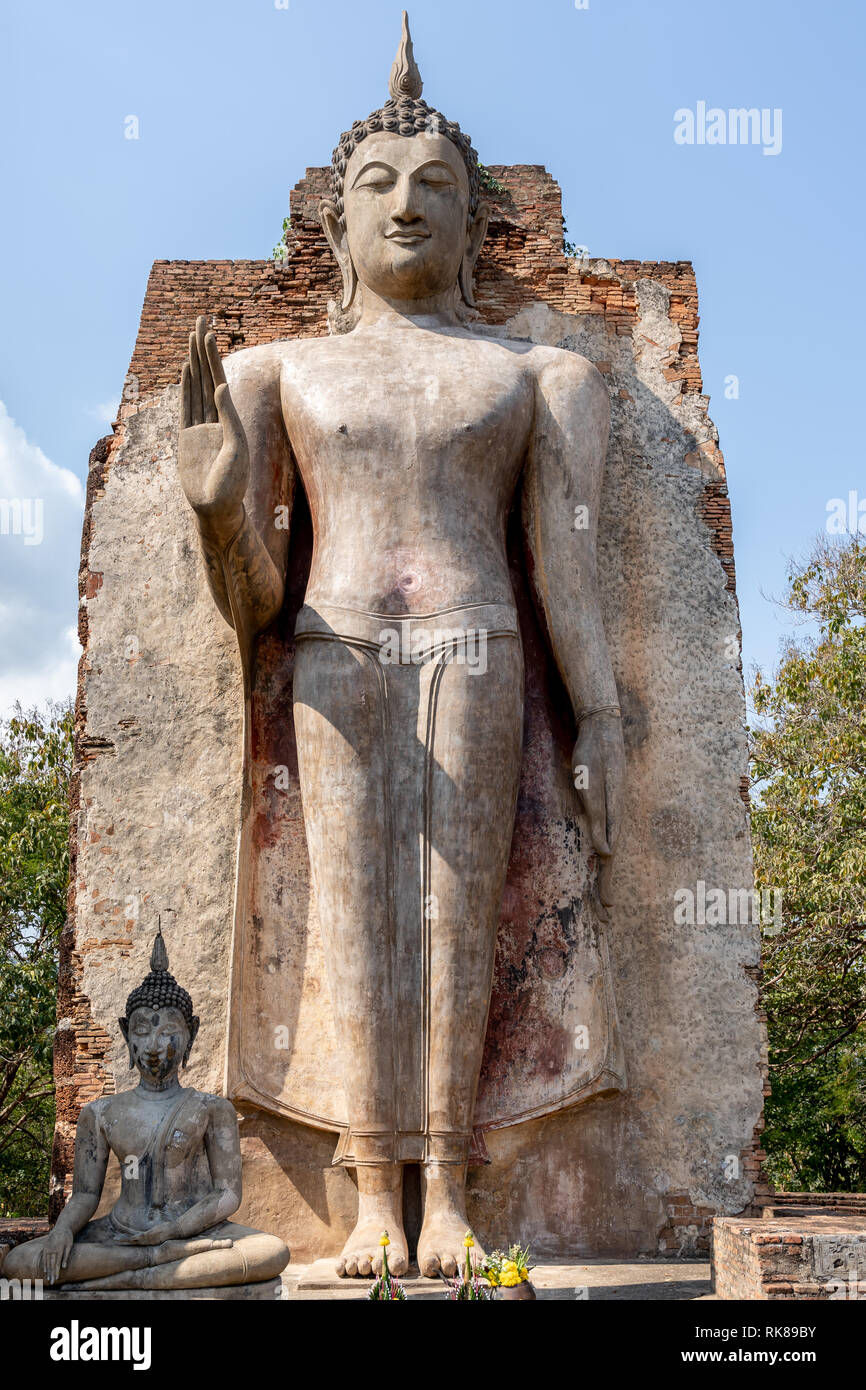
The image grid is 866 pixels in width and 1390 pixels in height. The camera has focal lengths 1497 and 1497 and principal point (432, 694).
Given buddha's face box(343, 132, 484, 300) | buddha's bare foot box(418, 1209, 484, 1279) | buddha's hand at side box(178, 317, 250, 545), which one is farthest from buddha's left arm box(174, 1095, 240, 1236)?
buddha's face box(343, 132, 484, 300)

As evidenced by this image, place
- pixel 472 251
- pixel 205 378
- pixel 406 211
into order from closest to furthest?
pixel 205 378 < pixel 406 211 < pixel 472 251

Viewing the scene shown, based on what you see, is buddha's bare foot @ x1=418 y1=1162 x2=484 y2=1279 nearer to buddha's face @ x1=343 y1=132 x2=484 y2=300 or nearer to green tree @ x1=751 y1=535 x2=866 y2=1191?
buddha's face @ x1=343 y1=132 x2=484 y2=300

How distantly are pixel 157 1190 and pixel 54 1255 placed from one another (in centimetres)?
40

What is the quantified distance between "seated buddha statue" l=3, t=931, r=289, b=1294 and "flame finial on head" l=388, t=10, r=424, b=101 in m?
4.13

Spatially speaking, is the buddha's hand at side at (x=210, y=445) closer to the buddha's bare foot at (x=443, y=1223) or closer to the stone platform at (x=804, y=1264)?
the buddha's bare foot at (x=443, y=1223)

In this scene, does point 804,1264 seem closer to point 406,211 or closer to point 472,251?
point 406,211

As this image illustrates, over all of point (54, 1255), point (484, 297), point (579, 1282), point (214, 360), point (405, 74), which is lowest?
point (579, 1282)

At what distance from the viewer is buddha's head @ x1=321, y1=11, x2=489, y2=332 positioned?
6.54 metres

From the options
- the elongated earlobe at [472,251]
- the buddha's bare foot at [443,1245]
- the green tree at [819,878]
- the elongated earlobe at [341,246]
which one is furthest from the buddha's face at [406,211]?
the green tree at [819,878]

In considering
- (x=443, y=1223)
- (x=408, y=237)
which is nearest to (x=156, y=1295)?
(x=443, y=1223)

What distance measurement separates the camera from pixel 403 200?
648 centimetres
